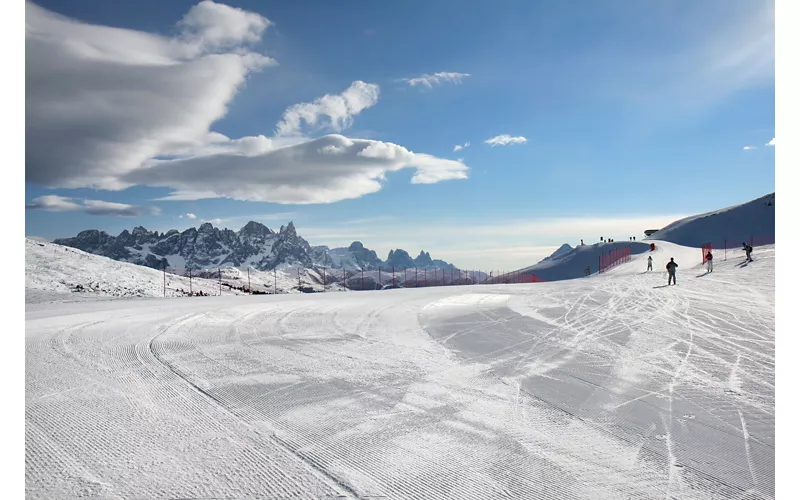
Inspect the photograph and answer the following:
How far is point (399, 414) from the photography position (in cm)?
544

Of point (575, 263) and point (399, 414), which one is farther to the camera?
point (575, 263)

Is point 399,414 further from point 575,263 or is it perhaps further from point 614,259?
point 575,263

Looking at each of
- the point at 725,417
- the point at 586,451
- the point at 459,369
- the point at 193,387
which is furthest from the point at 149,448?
the point at 725,417

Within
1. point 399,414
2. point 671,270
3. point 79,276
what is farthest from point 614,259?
point 399,414

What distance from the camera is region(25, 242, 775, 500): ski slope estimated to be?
388 cm

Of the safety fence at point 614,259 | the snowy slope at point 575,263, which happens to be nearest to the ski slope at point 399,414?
the safety fence at point 614,259

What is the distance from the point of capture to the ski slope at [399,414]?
12.7ft

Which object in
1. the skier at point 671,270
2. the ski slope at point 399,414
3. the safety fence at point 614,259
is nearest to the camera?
the ski slope at point 399,414

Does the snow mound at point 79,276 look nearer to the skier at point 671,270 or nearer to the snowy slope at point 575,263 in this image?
the skier at point 671,270

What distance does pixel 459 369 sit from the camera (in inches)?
304

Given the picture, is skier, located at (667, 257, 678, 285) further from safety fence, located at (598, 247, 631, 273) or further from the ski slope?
safety fence, located at (598, 247, 631, 273)
